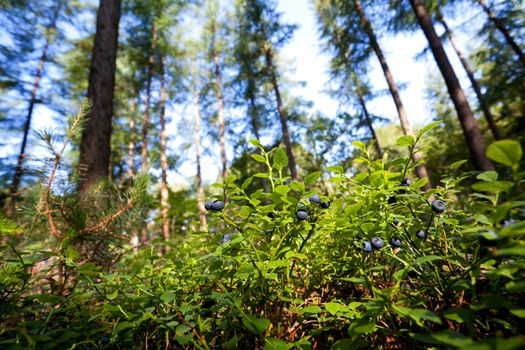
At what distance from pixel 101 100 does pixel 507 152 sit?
3308 mm

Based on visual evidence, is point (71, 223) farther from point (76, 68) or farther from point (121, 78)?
point (121, 78)

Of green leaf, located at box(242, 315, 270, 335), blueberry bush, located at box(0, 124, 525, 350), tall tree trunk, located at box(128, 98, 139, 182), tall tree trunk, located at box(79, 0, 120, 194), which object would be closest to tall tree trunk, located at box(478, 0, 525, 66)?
tall tree trunk, located at box(79, 0, 120, 194)

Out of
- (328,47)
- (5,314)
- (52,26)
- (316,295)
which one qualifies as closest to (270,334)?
(316,295)

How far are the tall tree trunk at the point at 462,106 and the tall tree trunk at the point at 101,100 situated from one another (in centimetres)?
659

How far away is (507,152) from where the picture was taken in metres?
0.49

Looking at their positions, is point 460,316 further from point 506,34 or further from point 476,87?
point 476,87

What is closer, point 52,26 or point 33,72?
point 33,72

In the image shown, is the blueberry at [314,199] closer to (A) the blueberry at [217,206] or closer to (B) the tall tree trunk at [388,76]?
(A) the blueberry at [217,206]

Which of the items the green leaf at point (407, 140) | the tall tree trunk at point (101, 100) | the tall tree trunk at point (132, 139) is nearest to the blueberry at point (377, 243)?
the green leaf at point (407, 140)

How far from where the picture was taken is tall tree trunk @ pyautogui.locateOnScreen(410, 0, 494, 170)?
17.8ft

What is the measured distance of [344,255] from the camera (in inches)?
41.1

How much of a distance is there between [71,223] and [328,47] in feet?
52.9

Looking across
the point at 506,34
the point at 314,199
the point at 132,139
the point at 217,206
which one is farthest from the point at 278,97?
the point at 217,206

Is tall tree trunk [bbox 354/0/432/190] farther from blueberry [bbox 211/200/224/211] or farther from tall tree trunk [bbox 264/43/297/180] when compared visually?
blueberry [bbox 211/200/224/211]
